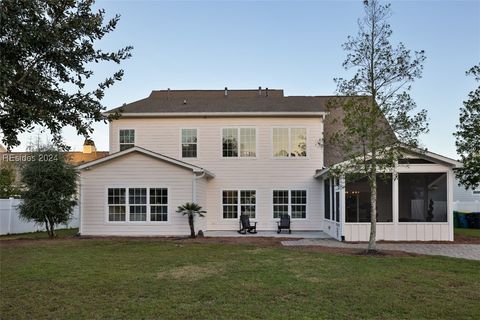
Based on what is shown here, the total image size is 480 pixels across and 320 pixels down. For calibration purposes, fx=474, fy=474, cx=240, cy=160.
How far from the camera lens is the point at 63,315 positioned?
663cm

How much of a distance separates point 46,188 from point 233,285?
13038 millimetres

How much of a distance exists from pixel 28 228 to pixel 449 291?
69.1ft

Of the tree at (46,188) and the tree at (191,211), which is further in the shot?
the tree at (46,188)

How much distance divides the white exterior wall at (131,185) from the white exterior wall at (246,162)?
2.61 metres

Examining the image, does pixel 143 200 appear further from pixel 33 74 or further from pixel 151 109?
pixel 33 74

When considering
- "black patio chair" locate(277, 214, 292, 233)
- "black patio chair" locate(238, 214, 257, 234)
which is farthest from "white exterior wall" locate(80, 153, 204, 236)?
"black patio chair" locate(277, 214, 292, 233)

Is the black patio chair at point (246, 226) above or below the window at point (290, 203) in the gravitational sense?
below

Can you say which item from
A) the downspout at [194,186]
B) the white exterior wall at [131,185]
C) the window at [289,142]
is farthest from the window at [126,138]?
the window at [289,142]

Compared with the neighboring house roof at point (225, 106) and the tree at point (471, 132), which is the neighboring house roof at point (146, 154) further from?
the tree at point (471, 132)

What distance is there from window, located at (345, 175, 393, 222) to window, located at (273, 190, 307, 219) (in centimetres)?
477

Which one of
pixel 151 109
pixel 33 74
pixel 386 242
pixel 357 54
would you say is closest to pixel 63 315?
pixel 33 74

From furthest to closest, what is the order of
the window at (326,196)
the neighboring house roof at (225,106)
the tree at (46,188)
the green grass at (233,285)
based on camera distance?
the neighboring house roof at (225,106)
the window at (326,196)
the tree at (46,188)
the green grass at (233,285)

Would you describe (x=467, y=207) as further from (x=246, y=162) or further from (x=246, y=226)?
(x=246, y=226)

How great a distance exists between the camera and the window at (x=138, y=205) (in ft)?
65.4
